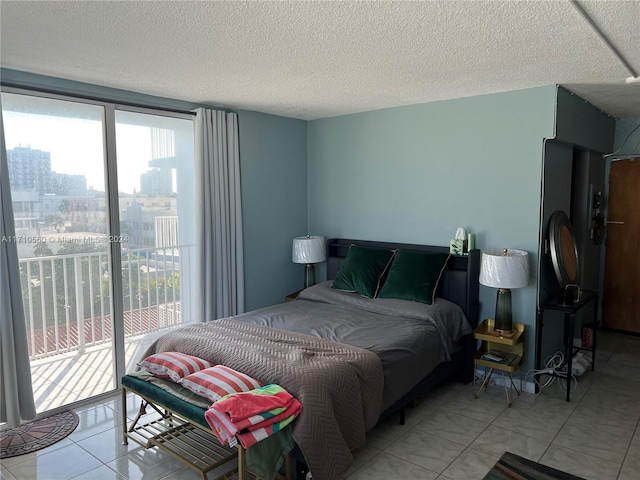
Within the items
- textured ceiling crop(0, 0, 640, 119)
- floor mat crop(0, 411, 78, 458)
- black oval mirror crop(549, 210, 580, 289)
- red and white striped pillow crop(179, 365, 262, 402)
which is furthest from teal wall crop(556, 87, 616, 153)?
floor mat crop(0, 411, 78, 458)

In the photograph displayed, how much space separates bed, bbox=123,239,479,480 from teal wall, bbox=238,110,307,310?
2.06 ft

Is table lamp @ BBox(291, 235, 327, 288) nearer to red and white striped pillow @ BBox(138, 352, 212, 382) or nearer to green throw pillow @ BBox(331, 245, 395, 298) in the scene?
green throw pillow @ BBox(331, 245, 395, 298)

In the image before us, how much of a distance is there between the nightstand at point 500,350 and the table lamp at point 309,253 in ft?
5.76

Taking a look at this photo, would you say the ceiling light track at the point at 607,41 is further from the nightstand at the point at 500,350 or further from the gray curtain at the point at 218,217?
the gray curtain at the point at 218,217

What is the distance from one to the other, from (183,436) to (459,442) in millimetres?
1776

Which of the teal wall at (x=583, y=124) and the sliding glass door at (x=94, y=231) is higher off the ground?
the teal wall at (x=583, y=124)

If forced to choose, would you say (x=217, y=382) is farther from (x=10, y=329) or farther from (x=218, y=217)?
(x=218, y=217)

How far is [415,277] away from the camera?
3.88 meters

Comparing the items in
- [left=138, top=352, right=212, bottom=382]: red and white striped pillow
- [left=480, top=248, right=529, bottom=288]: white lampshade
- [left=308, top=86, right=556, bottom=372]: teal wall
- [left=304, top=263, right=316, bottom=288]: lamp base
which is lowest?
[left=138, top=352, right=212, bottom=382]: red and white striped pillow

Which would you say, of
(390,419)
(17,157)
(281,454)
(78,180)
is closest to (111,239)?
(78,180)

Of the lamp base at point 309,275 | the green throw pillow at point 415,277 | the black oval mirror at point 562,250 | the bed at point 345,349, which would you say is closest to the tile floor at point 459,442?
the bed at point 345,349

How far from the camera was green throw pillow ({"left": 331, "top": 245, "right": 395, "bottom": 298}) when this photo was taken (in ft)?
13.5

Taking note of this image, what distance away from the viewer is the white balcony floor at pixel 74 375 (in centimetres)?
364

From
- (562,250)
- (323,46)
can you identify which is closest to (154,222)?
(323,46)
